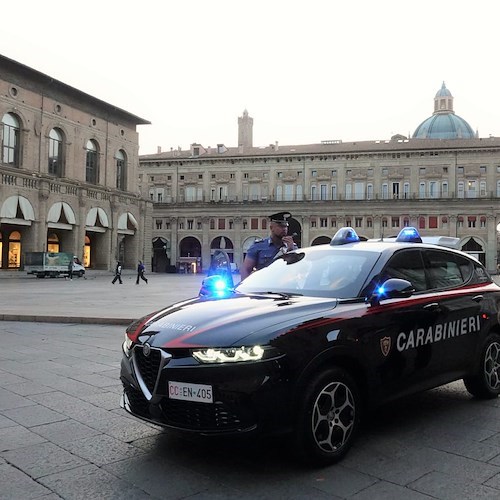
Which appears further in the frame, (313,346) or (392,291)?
(392,291)

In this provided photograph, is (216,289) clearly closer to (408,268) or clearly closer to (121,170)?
(408,268)

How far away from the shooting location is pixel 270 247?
22.8ft

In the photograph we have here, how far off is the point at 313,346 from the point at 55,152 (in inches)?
2093

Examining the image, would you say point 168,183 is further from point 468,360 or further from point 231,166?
point 468,360

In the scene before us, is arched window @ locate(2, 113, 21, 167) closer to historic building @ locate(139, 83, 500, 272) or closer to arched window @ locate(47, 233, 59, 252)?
arched window @ locate(47, 233, 59, 252)

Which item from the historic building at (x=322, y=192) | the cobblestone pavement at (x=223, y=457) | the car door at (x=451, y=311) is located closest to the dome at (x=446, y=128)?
the historic building at (x=322, y=192)

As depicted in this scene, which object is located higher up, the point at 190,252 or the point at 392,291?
the point at 190,252

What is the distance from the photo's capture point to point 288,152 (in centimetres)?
8206

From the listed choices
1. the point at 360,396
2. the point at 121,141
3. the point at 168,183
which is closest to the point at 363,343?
the point at 360,396

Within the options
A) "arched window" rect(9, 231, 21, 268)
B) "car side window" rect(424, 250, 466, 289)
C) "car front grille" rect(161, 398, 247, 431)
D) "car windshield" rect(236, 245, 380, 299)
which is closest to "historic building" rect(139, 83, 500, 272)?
"arched window" rect(9, 231, 21, 268)

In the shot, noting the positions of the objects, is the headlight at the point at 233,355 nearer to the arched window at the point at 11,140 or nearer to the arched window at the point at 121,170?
the arched window at the point at 11,140

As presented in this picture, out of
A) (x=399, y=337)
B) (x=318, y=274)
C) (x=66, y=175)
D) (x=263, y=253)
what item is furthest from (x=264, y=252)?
(x=66, y=175)

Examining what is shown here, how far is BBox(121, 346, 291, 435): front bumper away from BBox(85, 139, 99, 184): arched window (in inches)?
2195

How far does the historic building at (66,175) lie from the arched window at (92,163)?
99 millimetres
